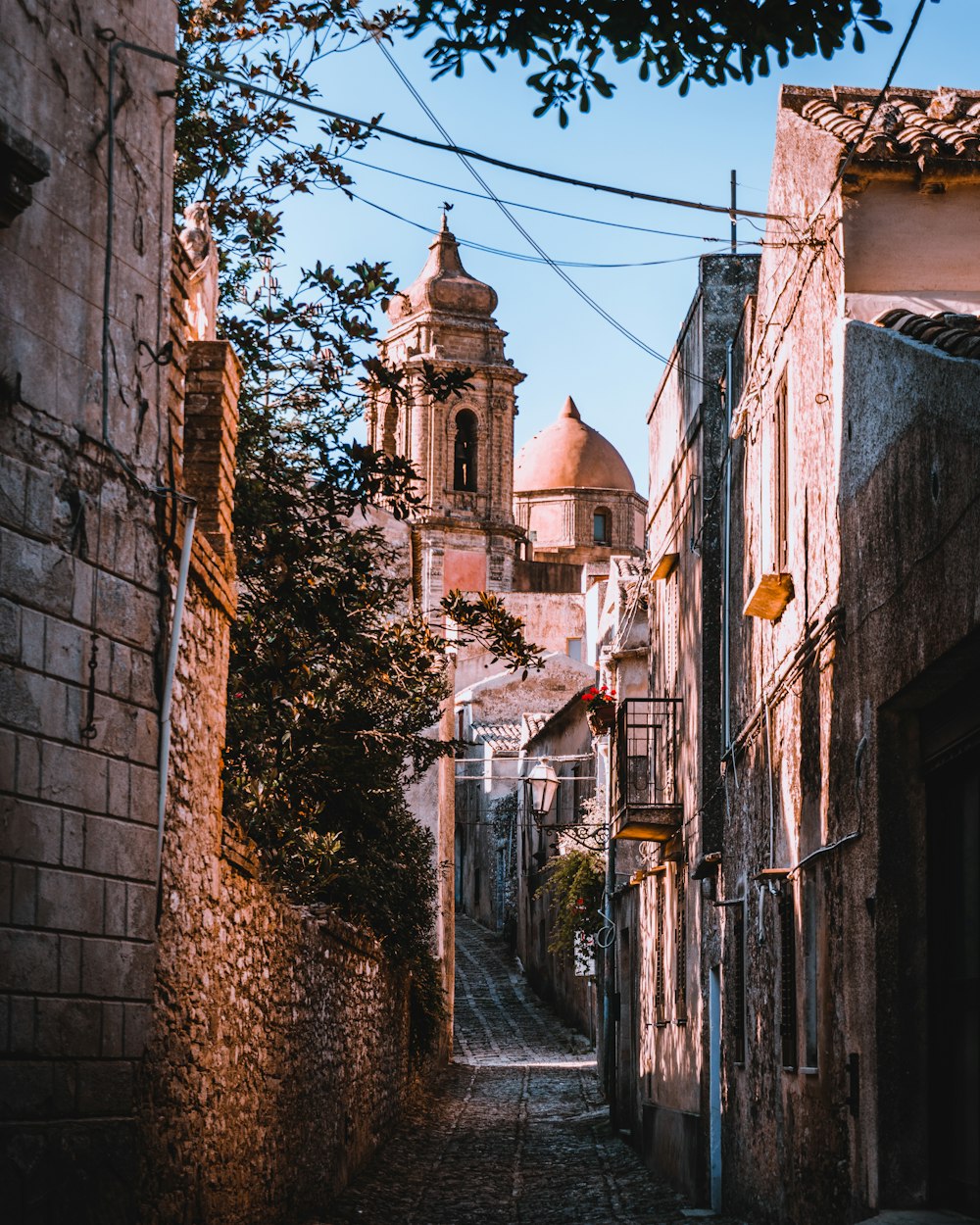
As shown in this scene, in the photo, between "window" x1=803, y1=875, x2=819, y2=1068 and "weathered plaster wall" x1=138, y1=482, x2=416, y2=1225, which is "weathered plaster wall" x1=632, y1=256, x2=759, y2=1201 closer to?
"weathered plaster wall" x1=138, y1=482, x2=416, y2=1225

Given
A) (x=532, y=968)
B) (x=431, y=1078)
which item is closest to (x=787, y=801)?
(x=431, y=1078)

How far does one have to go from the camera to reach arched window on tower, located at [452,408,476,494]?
227 feet

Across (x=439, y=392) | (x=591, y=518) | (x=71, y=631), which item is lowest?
(x=71, y=631)

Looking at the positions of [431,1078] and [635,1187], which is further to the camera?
[431,1078]

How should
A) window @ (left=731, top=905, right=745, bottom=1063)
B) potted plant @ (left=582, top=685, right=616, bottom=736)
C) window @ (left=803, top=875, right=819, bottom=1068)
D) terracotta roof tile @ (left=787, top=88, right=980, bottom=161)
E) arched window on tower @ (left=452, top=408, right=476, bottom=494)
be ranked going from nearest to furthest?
window @ (left=803, top=875, right=819, bottom=1068), terracotta roof tile @ (left=787, top=88, right=980, bottom=161), window @ (left=731, top=905, right=745, bottom=1063), potted plant @ (left=582, top=685, right=616, bottom=736), arched window on tower @ (left=452, top=408, right=476, bottom=494)

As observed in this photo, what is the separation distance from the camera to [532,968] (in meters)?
43.2

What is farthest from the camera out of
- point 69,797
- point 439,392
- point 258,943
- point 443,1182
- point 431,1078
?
point 431,1078

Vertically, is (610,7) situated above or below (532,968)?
above

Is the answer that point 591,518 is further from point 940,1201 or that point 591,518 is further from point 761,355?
point 940,1201

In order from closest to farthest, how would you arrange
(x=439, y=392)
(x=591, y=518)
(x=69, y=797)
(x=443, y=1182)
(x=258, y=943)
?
(x=69, y=797) < (x=258, y=943) < (x=439, y=392) < (x=443, y=1182) < (x=591, y=518)

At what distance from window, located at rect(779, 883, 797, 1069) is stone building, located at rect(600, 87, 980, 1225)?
0.11 feet

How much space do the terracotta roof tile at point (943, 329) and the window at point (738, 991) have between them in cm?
552

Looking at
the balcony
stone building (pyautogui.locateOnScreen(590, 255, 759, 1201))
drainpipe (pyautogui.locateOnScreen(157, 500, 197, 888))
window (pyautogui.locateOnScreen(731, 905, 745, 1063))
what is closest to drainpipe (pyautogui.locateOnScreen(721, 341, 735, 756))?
stone building (pyautogui.locateOnScreen(590, 255, 759, 1201))

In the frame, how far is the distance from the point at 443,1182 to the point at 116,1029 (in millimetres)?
9526
